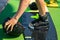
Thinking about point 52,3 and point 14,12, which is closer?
point 14,12

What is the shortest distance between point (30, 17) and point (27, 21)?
0.18 metres

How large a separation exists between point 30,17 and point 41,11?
863mm

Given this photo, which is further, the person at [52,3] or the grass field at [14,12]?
the person at [52,3]

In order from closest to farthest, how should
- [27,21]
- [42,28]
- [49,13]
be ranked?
1. [42,28]
2. [27,21]
3. [49,13]

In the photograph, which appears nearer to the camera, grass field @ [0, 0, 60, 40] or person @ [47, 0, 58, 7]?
grass field @ [0, 0, 60, 40]

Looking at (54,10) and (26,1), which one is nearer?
(26,1)

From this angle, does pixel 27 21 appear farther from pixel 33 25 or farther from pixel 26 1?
pixel 26 1

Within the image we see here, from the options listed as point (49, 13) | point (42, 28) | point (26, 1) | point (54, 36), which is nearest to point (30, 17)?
point (49, 13)

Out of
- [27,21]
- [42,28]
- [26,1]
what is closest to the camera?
[26,1]

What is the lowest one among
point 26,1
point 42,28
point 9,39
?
point 9,39

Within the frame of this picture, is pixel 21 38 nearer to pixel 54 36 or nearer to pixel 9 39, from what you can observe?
pixel 9 39

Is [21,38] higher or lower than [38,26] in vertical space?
lower

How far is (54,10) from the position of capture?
454cm

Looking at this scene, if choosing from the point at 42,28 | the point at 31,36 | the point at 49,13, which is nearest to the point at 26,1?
the point at 42,28
